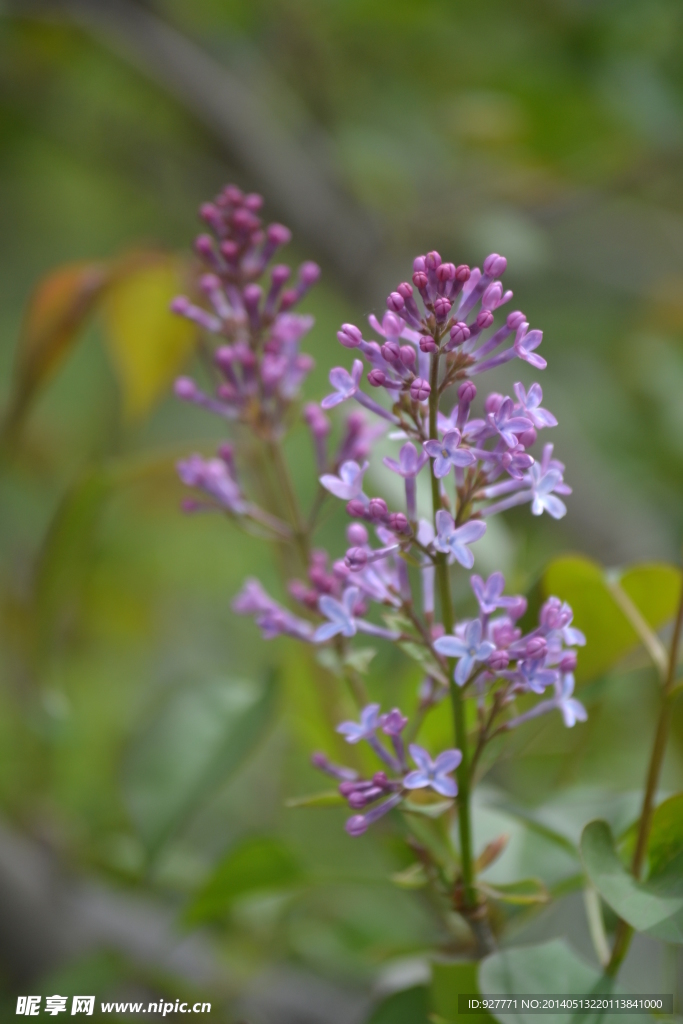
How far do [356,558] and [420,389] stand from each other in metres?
0.11

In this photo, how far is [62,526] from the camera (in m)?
0.87

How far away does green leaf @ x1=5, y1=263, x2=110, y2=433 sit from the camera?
0.92 meters

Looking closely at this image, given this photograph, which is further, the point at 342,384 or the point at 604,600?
the point at 604,600

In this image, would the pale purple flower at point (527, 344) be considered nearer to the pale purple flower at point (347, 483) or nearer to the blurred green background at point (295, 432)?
the pale purple flower at point (347, 483)

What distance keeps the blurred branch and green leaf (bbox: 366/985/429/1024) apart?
139cm

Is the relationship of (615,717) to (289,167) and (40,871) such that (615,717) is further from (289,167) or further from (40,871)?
(289,167)

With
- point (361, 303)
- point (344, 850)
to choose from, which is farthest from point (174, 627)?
point (361, 303)

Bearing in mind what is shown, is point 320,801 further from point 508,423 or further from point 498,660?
point 508,423

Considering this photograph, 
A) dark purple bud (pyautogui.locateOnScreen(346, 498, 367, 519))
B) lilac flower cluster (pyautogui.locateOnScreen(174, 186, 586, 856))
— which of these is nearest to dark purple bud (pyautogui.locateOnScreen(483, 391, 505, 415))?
lilac flower cluster (pyautogui.locateOnScreen(174, 186, 586, 856))

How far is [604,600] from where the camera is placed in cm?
75

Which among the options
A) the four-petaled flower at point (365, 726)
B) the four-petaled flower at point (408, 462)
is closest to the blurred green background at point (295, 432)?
the four-petaled flower at point (365, 726)

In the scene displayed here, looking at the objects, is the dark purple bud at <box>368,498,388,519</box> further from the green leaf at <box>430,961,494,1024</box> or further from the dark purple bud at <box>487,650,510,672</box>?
the green leaf at <box>430,961,494,1024</box>

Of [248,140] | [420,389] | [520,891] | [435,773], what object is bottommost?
[520,891]

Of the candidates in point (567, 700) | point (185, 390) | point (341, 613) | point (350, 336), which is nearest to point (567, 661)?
point (567, 700)
